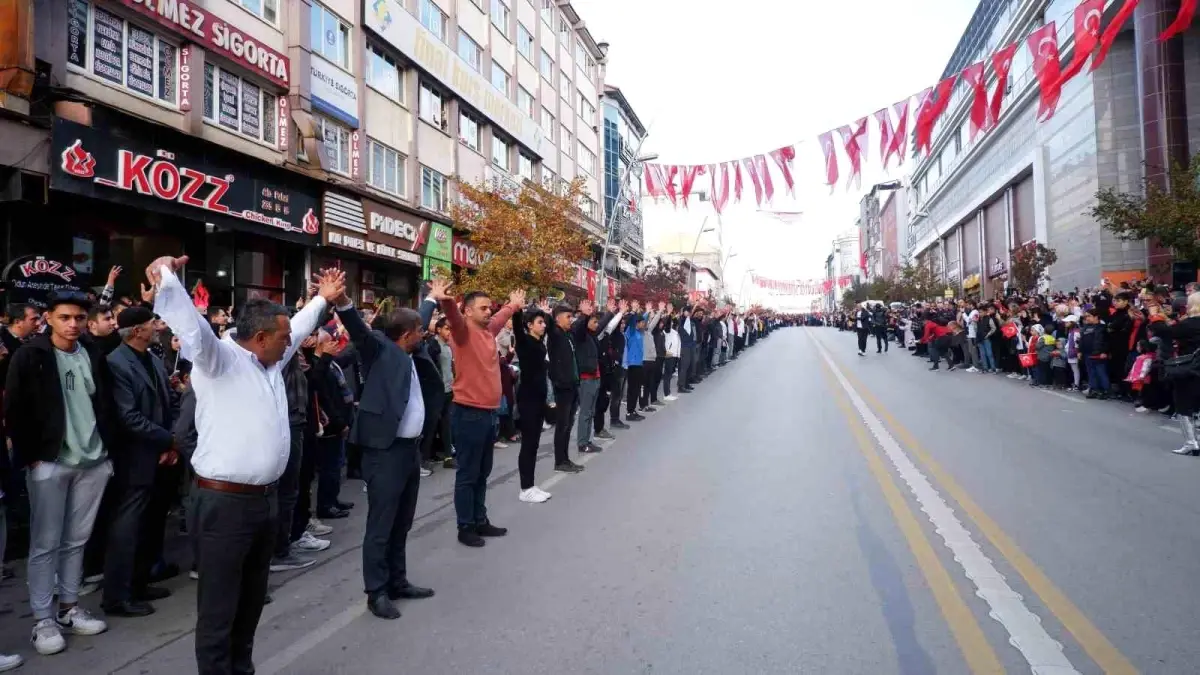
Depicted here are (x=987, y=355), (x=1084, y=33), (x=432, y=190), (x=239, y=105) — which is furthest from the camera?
(x=432, y=190)

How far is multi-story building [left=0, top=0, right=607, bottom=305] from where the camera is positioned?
467 inches

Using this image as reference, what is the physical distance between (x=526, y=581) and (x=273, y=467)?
6.99ft

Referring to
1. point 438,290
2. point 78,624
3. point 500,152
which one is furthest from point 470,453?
point 500,152

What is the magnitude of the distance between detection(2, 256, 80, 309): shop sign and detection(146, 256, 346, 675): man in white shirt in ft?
31.2

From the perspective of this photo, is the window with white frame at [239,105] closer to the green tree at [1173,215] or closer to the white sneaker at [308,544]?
the white sneaker at [308,544]

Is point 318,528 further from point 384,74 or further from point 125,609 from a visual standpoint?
point 384,74

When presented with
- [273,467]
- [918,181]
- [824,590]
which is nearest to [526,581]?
[824,590]

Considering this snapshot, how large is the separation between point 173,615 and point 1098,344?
15.3 meters

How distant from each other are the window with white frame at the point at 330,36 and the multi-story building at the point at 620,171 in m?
28.9

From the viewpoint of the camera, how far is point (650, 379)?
15180 mm

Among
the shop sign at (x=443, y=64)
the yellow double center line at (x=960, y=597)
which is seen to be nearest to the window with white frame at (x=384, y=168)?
the shop sign at (x=443, y=64)

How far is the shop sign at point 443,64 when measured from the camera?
71.1 feet

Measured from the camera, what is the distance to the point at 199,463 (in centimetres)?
314

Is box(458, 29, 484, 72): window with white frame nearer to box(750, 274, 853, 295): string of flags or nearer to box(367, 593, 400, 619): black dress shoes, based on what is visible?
box(367, 593, 400, 619): black dress shoes
